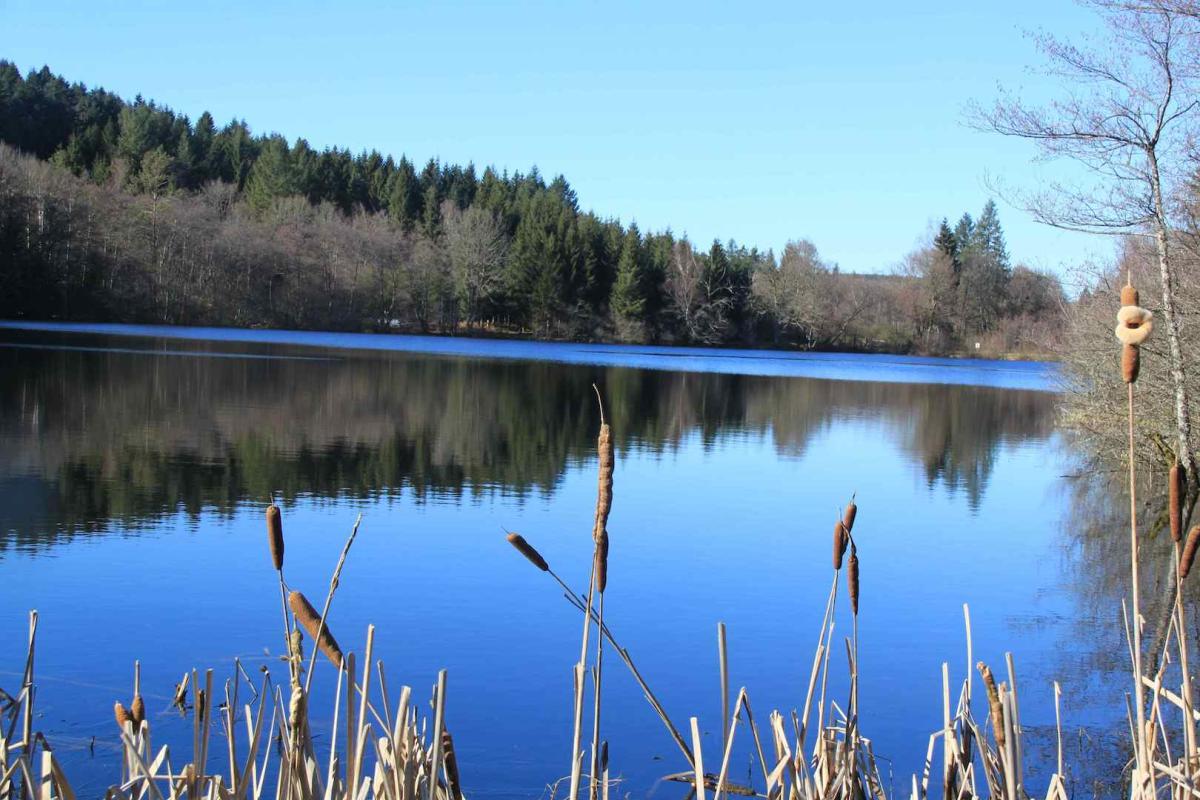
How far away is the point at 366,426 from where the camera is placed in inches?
812

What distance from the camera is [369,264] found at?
77125 millimetres

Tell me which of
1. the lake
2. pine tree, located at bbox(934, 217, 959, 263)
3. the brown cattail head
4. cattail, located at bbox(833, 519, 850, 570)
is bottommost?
the lake

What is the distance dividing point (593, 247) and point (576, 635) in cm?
7297

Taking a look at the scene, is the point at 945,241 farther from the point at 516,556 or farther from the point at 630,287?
the point at 516,556

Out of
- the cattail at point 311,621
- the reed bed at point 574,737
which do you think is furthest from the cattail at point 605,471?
the cattail at point 311,621

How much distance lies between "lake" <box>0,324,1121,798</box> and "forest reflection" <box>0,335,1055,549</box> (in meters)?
0.11

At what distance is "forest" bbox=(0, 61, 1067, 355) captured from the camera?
6456 cm

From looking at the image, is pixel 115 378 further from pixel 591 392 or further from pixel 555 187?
pixel 555 187

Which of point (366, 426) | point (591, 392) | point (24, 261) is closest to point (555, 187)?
point (24, 261)

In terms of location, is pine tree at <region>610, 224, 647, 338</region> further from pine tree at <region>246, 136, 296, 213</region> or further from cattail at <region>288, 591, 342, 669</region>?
cattail at <region>288, 591, 342, 669</region>

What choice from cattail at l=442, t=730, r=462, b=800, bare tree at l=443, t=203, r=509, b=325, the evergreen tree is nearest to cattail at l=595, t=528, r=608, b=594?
cattail at l=442, t=730, r=462, b=800

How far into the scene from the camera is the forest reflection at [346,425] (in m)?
13.4

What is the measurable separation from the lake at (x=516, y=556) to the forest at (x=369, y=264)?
43.1 m

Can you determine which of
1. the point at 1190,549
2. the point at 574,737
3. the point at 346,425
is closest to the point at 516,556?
the point at 574,737
